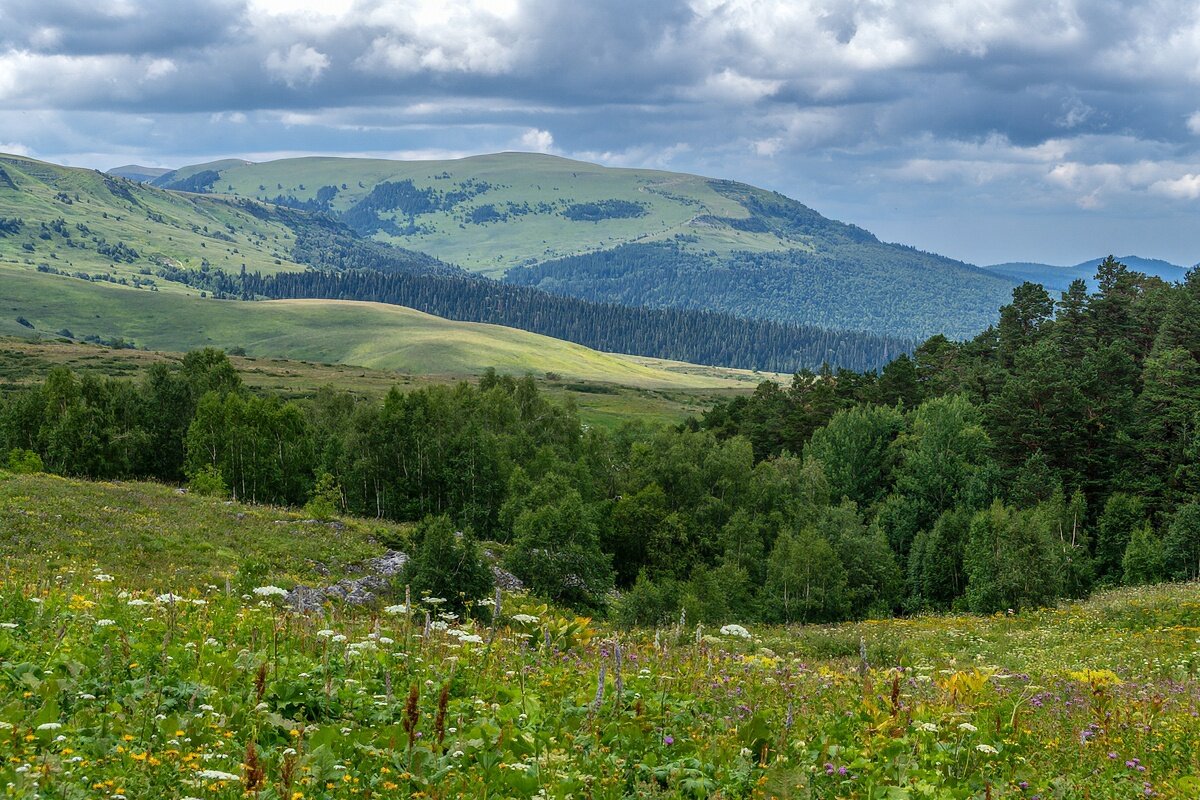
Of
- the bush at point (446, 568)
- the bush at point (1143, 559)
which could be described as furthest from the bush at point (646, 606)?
the bush at point (1143, 559)

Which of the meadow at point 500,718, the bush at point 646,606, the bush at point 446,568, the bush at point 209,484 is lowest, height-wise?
the bush at point 646,606

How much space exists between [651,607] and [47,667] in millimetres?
58225

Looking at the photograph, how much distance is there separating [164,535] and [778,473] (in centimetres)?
7212

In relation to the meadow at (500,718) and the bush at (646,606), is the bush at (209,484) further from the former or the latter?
the meadow at (500,718)

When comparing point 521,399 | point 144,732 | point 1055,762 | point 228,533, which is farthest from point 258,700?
point 521,399

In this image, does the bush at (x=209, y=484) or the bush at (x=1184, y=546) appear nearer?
the bush at (x=209, y=484)

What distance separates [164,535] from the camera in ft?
160

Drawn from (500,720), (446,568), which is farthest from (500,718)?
(446,568)

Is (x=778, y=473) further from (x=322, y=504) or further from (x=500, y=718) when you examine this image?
(x=500, y=718)

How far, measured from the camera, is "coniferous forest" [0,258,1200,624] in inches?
3236

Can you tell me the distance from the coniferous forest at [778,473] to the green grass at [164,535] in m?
17.8

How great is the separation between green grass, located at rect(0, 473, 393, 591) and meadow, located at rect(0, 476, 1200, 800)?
19689mm

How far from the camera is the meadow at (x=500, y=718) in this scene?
860 cm

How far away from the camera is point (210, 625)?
46.1ft
